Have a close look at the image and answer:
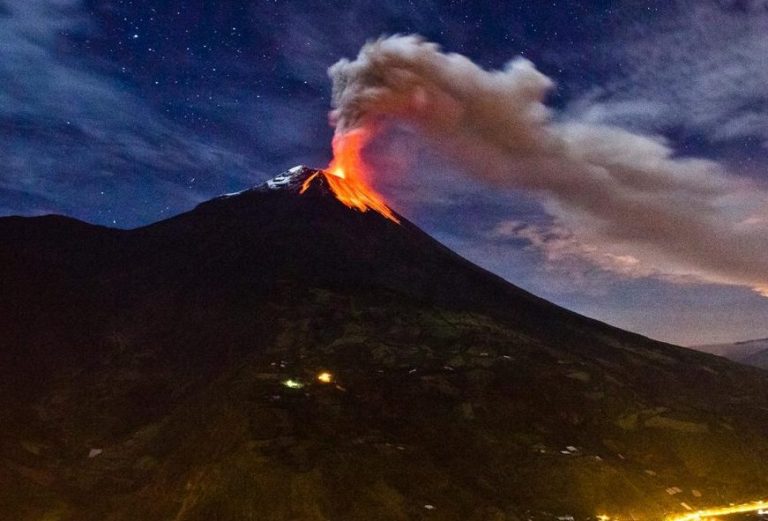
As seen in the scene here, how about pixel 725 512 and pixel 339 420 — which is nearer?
pixel 725 512

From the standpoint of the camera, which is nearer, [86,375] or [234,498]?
[234,498]

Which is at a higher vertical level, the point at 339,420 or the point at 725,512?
the point at 725,512

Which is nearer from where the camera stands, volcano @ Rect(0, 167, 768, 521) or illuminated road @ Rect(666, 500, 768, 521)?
volcano @ Rect(0, 167, 768, 521)

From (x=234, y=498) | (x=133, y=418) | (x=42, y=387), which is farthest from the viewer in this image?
(x=42, y=387)

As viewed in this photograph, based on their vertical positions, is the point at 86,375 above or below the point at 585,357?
below

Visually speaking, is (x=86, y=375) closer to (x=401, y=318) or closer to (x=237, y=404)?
(x=237, y=404)

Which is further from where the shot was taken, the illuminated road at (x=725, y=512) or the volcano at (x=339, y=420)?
the illuminated road at (x=725, y=512)

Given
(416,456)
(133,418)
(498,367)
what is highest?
(498,367)

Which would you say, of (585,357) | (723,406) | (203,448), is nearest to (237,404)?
(203,448)
